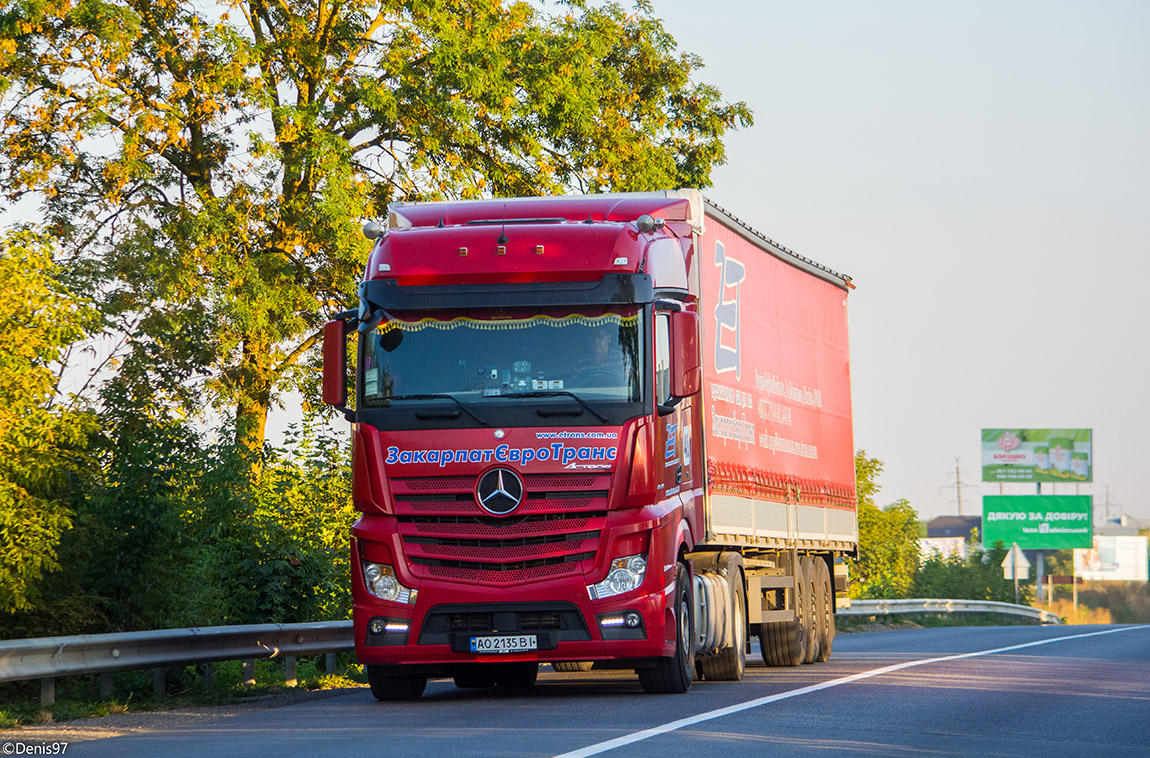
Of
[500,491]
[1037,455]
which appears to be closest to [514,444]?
[500,491]

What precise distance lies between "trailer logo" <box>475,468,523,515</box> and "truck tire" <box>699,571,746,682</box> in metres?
4.01

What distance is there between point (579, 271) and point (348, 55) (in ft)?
52.9

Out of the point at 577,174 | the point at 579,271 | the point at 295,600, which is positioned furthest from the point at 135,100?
the point at 579,271

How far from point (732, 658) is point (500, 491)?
4463mm

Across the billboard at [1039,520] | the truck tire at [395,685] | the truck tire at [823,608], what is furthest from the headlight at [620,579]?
the billboard at [1039,520]

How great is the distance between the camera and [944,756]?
966 cm

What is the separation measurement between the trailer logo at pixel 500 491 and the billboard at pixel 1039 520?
68286 mm

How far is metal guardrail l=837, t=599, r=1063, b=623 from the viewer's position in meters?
36.0

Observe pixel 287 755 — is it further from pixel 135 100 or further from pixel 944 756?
pixel 135 100

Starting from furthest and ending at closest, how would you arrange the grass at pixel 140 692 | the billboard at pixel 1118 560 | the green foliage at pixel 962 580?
the billboard at pixel 1118 560 → the green foliage at pixel 962 580 → the grass at pixel 140 692

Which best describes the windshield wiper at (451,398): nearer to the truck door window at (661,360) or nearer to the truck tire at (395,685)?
the truck door window at (661,360)

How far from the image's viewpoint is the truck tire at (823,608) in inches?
805

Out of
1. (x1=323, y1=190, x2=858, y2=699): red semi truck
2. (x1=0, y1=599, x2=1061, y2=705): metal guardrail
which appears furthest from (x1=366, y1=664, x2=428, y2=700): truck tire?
(x1=0, y1=599, x2=1061, y2=705): metal guardrail

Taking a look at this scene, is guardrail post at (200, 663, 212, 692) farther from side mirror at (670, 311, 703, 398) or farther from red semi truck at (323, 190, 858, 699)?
side mirror at (670, 311, 703, 398)
